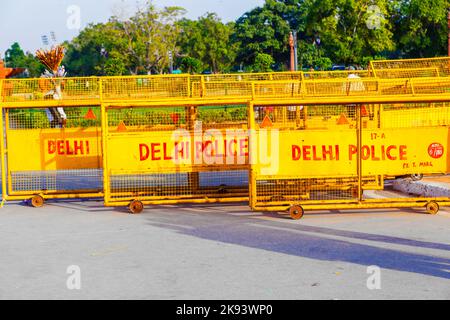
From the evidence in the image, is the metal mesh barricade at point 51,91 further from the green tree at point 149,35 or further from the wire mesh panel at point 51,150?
the green tree at point 149,35

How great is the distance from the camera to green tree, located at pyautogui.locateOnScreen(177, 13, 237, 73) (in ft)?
261

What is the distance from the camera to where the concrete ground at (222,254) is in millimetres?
6715

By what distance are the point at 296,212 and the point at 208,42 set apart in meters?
71.0

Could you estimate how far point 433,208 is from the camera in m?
10.9

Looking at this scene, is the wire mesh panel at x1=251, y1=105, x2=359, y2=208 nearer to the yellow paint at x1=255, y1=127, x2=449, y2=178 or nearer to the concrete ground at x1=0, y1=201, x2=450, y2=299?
the yellow paint at x1=255, y1=127, x2=449, y2=178

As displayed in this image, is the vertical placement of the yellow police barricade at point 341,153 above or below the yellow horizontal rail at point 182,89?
below

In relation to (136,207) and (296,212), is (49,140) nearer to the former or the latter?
(136,207)

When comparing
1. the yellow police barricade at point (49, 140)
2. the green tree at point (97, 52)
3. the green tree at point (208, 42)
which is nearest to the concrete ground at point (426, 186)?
the yellow police barricade at point (49, 140)

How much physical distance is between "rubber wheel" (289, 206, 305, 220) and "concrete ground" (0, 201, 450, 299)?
0.16 metres

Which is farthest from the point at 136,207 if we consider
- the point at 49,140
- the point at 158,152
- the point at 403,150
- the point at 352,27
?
the point at 352,27

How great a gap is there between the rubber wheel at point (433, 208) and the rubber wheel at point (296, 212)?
1.99 m

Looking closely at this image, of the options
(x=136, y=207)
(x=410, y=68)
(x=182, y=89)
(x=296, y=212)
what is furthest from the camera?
(x=410, y=68)

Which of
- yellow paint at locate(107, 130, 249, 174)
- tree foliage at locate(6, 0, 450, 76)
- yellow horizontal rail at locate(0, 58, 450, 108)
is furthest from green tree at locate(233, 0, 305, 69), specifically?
yellow paint at locate(107, 130, 249, 174)
